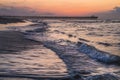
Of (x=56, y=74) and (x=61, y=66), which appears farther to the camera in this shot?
(x=61, y=66)

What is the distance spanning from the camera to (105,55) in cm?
1431

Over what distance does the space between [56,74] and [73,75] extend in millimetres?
595

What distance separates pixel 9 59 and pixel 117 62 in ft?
16.1

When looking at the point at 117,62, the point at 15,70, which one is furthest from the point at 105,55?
the point at 15,70

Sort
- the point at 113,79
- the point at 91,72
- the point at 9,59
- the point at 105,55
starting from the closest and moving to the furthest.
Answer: the point at 113,79 → the point at 91,72 → the point at 9,59 → the point at 105,55

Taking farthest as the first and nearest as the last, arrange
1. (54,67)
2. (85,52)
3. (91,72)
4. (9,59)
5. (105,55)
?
(85,52) → (105,55) → (9,59) → (54,67) → (91,72)

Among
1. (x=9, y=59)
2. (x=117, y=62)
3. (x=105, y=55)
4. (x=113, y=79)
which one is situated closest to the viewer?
(x=113, y=79)

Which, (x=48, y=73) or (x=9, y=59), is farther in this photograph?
(x=9, y=59)

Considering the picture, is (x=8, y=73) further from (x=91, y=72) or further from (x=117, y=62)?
(x=117, y=62)

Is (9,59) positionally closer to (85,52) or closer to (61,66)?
(61,66)

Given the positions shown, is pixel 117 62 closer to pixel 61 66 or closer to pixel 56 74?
pixel 61 66

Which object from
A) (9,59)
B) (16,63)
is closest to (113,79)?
(16,63)

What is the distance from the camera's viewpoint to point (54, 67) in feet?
35.7

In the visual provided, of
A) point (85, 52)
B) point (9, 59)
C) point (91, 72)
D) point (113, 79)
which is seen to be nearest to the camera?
point (113, 79)
